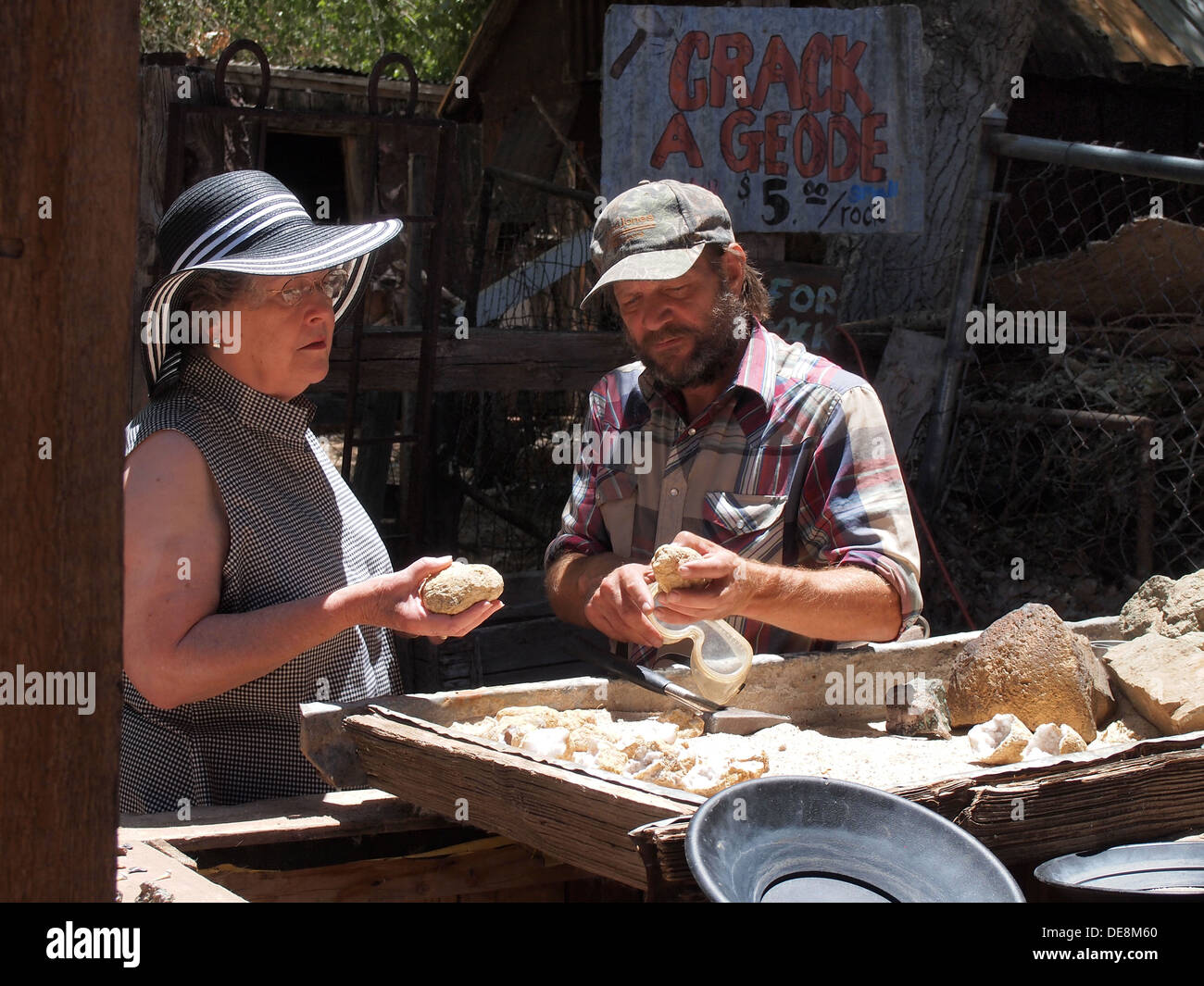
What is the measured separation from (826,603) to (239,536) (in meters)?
1.29

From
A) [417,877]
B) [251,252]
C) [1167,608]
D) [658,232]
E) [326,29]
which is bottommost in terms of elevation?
[417,877]

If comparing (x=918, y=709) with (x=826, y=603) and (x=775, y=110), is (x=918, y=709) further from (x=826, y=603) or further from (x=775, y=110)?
(x=775, y=110)

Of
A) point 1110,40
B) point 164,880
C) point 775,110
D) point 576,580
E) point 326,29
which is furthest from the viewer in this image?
point 326,29

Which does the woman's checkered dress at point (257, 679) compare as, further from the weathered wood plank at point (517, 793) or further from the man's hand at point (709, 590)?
the man's hand at point (709, 590)

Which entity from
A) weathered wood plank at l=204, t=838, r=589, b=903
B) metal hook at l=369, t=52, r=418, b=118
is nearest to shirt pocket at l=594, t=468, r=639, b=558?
weathered wood plank at l=204, t=838, r=589, b=903

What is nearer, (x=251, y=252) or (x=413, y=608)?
(x=413, y=608)

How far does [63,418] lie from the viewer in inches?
44.8

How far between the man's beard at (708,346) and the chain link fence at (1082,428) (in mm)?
2099

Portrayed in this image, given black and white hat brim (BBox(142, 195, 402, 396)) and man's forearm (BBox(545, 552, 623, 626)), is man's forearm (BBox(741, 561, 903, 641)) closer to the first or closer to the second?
man's forearm (BBox(545, 552, 623, 626))

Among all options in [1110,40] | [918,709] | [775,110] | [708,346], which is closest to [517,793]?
[918,709]

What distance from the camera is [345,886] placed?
2.30m

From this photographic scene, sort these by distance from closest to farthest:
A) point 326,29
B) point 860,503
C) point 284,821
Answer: point 284,821, point 860,503, point 326,29

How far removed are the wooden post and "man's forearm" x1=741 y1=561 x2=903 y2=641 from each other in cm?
166

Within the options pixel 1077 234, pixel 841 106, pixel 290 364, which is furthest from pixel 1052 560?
pixel 290 364
